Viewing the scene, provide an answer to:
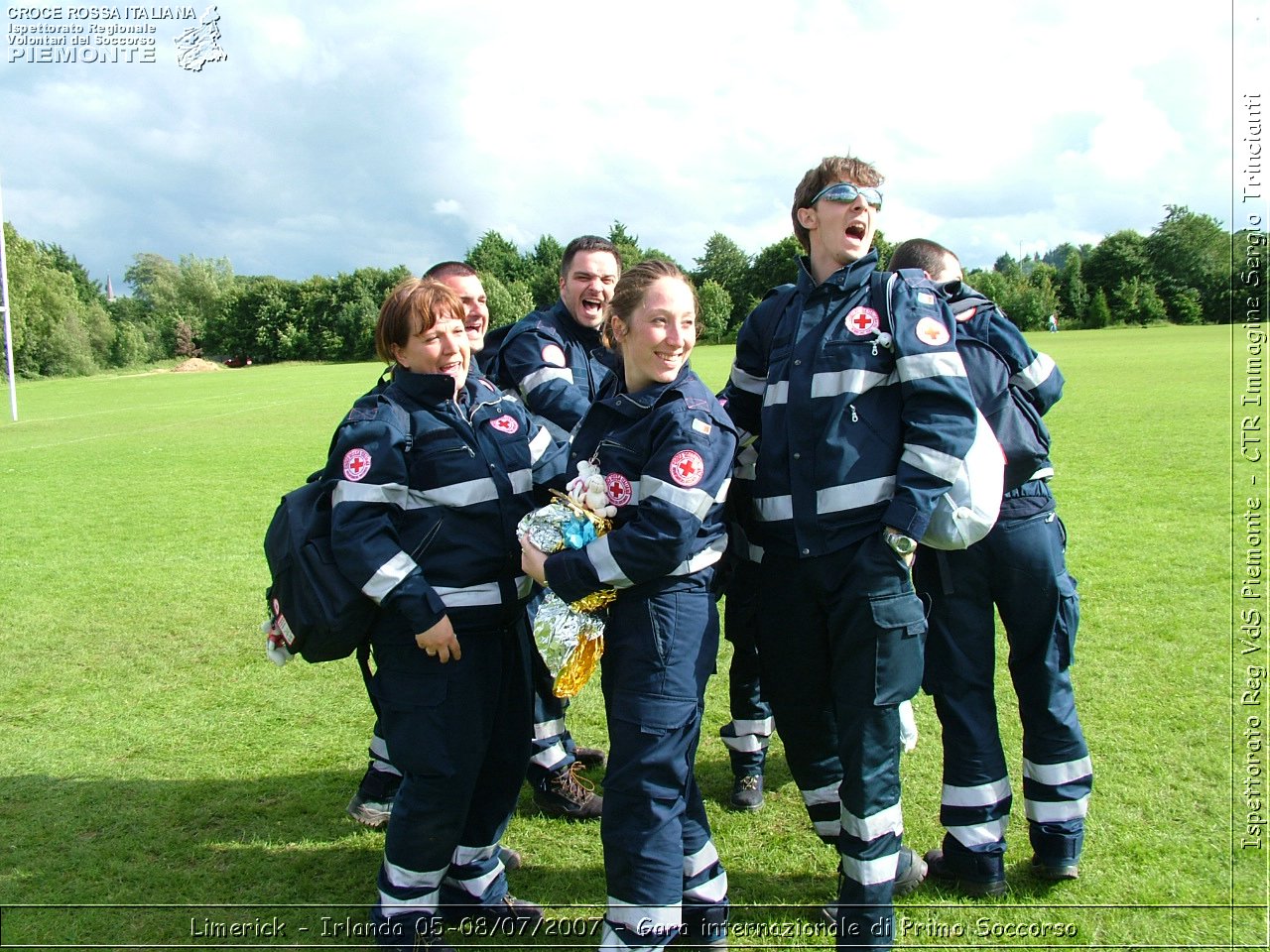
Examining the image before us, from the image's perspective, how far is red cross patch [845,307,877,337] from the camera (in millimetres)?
2896

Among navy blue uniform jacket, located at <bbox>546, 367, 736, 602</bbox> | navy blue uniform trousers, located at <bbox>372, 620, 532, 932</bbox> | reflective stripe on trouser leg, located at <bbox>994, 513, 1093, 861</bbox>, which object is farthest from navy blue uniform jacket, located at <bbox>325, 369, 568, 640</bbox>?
reflective stripe on trouser leg, located at <bbox>994, 513, 1093, 861</bbox>

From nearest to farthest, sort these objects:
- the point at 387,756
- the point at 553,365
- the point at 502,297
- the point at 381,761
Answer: the point at 387,756, the point at 381,761, the point at 553,365, the point at 502,297

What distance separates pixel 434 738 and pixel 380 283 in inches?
3080

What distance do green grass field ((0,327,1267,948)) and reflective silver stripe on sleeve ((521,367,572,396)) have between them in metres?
1.91

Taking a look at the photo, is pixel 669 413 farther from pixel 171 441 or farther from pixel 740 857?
pixel 171 441

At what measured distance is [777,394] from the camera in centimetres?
304

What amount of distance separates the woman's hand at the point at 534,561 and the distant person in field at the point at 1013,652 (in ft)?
4.61

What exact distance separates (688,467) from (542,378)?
1.50m

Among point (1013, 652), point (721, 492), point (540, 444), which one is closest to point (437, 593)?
point (540, 444)

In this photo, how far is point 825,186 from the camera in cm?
302

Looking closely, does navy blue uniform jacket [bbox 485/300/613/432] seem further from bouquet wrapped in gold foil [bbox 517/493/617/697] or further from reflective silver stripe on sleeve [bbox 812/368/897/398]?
reflective silver stripe on sleeve [bbox 812/368/897/398]

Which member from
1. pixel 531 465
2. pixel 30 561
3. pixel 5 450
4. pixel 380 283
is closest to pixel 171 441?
pixel 5 450

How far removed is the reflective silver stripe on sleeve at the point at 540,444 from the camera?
3.31 meters

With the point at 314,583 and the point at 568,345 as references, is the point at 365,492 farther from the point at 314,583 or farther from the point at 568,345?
the point at 568,345
